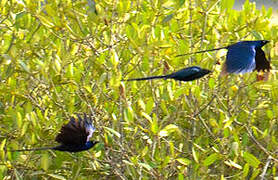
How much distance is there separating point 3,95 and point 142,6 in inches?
28.7

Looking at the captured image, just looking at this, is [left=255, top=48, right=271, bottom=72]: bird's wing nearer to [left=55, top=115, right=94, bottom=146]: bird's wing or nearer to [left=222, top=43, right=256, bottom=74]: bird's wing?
[left=222, top=43, right=256, bottom=74]: bird's wing

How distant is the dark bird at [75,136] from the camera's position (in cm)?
234

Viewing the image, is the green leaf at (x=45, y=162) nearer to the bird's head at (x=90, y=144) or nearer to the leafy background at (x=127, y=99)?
the leafy background at (x=127, y=99)

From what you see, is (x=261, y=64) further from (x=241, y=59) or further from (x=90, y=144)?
(x=90, y=144)

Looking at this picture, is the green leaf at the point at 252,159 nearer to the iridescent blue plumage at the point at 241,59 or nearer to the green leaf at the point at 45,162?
the iridescent blue plumage at the point at 241,59

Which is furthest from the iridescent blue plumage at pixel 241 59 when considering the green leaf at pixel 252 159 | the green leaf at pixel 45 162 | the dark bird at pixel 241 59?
the green leaf at pixel 45 162

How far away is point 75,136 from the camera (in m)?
2.36

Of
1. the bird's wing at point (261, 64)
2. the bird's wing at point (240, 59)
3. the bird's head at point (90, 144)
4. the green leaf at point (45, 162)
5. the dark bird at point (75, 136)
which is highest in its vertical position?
the bird's wing at point (240, 59)

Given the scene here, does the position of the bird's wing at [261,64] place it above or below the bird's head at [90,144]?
above

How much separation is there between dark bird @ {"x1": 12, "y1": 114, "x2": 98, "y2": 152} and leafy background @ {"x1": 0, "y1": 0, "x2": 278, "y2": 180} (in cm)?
9

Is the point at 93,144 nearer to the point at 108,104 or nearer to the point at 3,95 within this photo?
the point at 108,104

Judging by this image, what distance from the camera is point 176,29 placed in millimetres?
2842

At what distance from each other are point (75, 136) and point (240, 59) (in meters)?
0.69

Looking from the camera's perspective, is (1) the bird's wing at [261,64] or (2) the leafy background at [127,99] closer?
(2) the leafy background at [127,99]
